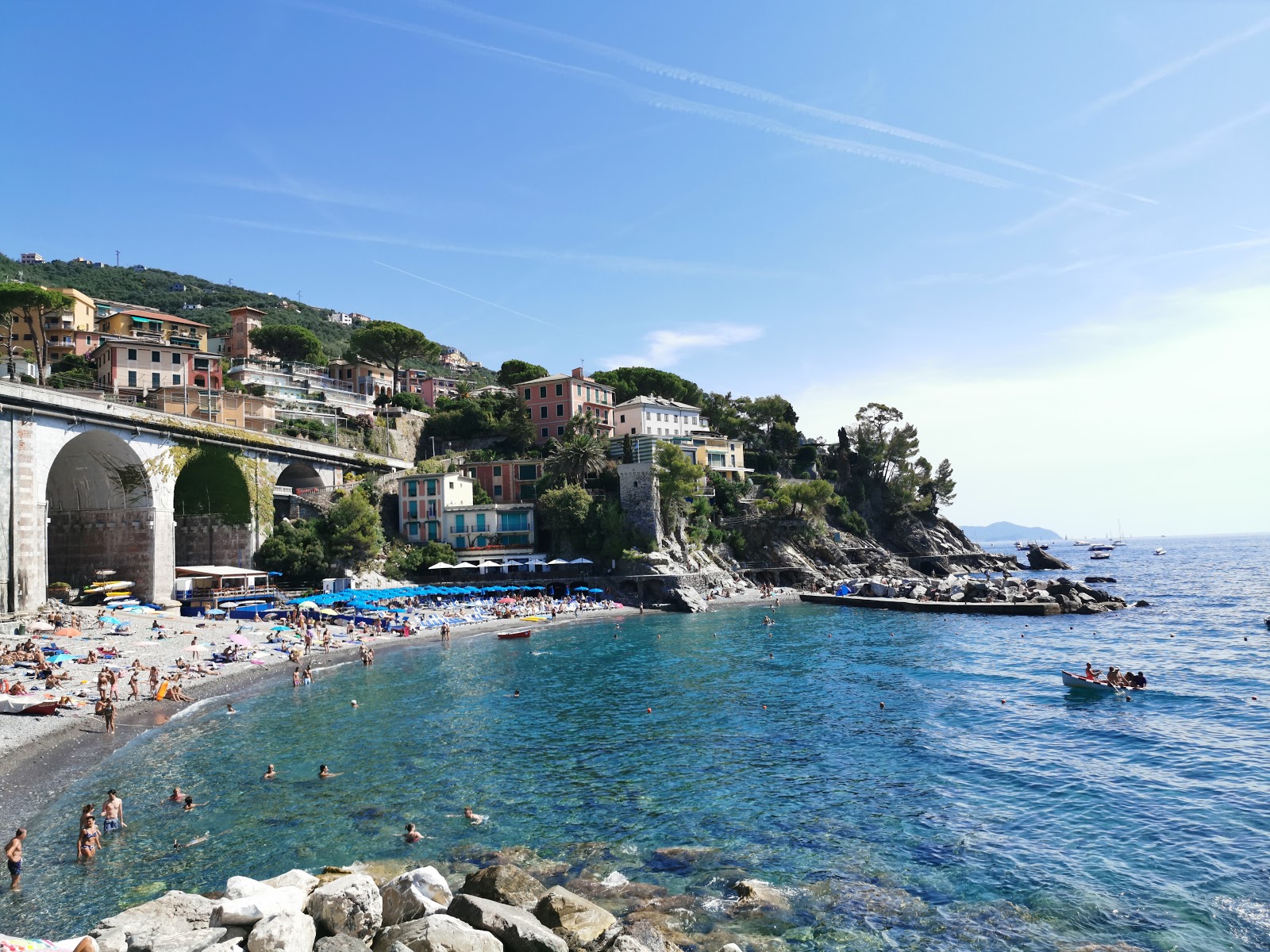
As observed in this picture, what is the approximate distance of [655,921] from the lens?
43.8ft

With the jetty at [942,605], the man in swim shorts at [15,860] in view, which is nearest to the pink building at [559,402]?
the jetty at [942,605]

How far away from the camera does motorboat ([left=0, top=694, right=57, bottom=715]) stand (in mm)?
25000

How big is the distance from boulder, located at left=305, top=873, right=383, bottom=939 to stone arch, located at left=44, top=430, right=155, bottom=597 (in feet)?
152

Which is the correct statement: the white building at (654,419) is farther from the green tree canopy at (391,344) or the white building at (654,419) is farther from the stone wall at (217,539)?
the stone wall at (217,539)

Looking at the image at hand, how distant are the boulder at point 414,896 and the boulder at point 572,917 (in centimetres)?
165

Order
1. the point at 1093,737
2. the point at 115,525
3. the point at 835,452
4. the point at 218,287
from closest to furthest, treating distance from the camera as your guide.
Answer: the point at 1093,737 → the point at 115,525 → the point at 835,452 → the point at 218,287

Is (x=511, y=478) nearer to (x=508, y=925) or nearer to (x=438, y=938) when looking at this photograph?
(x=508, y=925)

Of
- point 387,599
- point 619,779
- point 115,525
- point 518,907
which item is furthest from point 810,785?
point 115,525

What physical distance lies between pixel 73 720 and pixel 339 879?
20226 mm

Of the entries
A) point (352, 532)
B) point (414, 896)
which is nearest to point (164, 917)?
point (414, 896)

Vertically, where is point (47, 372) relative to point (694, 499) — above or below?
above

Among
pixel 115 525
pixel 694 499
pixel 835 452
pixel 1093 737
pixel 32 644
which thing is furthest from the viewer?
pixel 835 452

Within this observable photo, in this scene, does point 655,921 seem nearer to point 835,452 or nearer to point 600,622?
point 600,622

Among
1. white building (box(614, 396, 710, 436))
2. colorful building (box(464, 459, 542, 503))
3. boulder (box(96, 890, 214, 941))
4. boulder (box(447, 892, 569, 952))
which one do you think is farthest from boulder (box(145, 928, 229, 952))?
white building (box(614, 396, 710, 436))
